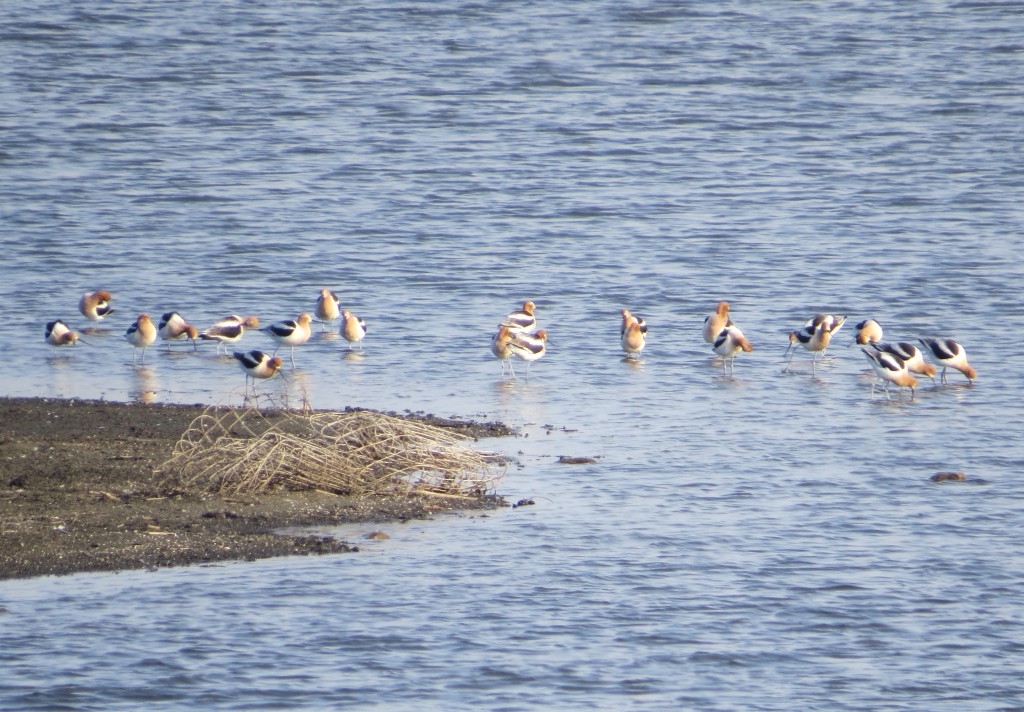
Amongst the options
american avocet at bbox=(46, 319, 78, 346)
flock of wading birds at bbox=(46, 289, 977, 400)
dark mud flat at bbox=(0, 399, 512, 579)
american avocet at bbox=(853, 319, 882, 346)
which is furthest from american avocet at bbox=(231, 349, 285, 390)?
american avocet at bbox=(853, 319, 882, 346)

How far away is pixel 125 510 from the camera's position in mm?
12273

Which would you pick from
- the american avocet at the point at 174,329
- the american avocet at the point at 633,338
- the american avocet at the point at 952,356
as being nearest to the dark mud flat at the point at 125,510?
the american avocet at the point at 174,329

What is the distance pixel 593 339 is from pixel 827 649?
11325 millimetres

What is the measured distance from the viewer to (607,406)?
56.0ft

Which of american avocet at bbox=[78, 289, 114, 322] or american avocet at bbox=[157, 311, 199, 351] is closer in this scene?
american avocet at bbox=[157, 311, 199, 351]

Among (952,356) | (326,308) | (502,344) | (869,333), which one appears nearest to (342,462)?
(502,344)

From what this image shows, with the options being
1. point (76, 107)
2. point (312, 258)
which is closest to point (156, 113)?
point (76, 107)

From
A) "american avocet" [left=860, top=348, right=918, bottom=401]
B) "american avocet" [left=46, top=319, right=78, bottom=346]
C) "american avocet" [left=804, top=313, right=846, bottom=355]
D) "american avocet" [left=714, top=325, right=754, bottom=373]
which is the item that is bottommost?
"american avocet" [left=860, top=348, right=918, bottom=401]

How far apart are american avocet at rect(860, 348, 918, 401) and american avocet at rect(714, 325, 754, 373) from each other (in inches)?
72.7

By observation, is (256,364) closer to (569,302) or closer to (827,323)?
(827,323)

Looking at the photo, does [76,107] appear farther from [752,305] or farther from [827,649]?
[827,649]

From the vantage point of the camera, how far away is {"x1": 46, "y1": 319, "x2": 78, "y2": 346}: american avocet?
19.4 meters

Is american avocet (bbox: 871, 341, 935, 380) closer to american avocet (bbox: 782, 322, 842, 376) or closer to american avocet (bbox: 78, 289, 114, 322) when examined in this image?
american avocet (bbox: 782, 322, 842, 376)

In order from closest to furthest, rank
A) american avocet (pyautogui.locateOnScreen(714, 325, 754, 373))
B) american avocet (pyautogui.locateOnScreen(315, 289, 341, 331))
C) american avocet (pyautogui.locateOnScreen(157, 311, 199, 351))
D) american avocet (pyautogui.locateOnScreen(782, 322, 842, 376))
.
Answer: american avocet (pyautogui.locateOnScreen(714, 325, 754, 373)), american avocet (pyautogui.locateOnScreen(782, 322, 842, 376)), american avocet (pyautogui.locateOnScreen(157, 311, 199, 351)), american avocet (pyautogui.locateOnScreen(315, 289, 341, 331))
